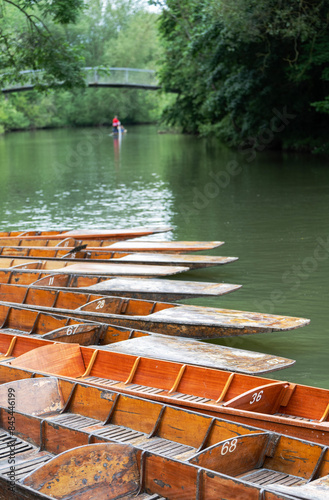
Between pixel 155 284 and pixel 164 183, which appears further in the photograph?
pixel 164 183

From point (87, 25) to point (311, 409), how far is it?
6946cm

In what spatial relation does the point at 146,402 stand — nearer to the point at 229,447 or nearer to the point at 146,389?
the point at 146,389

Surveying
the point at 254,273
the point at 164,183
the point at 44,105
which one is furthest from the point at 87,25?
the point at 254,273

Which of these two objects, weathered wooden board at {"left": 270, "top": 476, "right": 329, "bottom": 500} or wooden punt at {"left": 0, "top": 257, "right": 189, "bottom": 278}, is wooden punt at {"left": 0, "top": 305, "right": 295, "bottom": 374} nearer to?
wooden punt at {"left": 0, "top": 257, "right": 189, "bottom": 278}

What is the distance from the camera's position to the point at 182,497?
4297 mm

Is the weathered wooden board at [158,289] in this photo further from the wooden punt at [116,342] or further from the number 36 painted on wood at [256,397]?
the number 36 painted on wood at [256,397]

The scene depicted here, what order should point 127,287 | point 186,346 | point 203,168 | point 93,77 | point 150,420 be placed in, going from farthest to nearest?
1. point 93,77
2. point 203,168
3. point 127,287
4. point 186,346
5. point 150,420

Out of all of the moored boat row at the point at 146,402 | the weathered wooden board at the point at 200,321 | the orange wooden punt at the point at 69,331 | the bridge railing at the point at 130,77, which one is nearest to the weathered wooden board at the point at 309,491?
the moored boat row at the point at 146,402

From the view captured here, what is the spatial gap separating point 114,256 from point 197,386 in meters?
5.86

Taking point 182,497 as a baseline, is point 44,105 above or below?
above

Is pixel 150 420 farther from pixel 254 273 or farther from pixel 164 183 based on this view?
pixel 164 183

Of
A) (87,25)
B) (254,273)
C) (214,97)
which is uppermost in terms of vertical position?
(87,25)

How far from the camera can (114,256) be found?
11.8 metres

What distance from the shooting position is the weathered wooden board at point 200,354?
6410 millimetres
